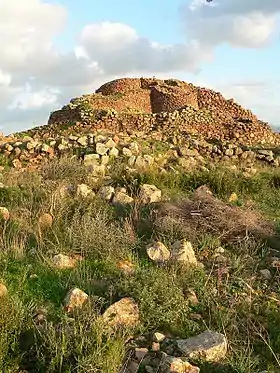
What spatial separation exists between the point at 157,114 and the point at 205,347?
41.4 feet

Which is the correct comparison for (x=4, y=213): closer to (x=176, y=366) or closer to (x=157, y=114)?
(x=176, y=366)

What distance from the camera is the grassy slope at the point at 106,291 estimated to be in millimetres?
3881

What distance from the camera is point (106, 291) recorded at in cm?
468

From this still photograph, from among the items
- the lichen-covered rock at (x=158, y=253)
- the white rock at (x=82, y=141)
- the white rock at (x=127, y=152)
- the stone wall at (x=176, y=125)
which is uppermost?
the stone wall at (x=176, y=125)

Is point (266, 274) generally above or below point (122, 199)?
below

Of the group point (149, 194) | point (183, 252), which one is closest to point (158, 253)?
point (183, 252)

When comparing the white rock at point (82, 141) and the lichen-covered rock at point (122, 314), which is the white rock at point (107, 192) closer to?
the lichen-covered rock at point (122, 314)

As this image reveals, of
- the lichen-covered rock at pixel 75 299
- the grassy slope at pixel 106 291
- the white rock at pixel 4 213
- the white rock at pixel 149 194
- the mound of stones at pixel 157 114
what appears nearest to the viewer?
the grassy slope at pixel 106 291

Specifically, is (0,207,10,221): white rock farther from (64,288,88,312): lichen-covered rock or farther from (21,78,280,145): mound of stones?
(21,78,280,145): mound of stones

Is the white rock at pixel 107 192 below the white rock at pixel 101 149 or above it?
below

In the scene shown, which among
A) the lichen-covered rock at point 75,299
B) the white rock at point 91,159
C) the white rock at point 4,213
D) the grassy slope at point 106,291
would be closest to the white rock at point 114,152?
the white rock at point 91,159

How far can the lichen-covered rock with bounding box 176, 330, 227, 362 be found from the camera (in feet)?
13.0

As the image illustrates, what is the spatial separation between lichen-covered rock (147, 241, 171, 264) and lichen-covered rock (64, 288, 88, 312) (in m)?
1.05

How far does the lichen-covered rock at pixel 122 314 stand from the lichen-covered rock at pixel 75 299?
25 cm
